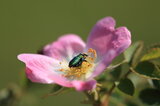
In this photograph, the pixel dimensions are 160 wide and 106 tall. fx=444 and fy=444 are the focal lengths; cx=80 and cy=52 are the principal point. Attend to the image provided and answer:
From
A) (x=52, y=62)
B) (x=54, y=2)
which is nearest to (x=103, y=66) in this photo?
(x=52, y=62)

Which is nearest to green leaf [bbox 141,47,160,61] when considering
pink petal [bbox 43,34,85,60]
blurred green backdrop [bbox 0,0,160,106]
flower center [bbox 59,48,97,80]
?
flower center [bbox 59,48,97,80]

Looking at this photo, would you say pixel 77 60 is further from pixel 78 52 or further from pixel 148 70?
pixel 148 70

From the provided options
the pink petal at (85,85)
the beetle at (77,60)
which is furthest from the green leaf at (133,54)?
the pink petal at (85,85)

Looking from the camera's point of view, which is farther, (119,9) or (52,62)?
(119,9)

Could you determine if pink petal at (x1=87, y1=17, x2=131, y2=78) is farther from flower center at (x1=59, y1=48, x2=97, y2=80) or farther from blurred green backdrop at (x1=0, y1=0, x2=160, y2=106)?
blurred green backdrop at (x1=0, y1=0, x2=160, y2=106)

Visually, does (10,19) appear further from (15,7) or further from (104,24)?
(104,24)
